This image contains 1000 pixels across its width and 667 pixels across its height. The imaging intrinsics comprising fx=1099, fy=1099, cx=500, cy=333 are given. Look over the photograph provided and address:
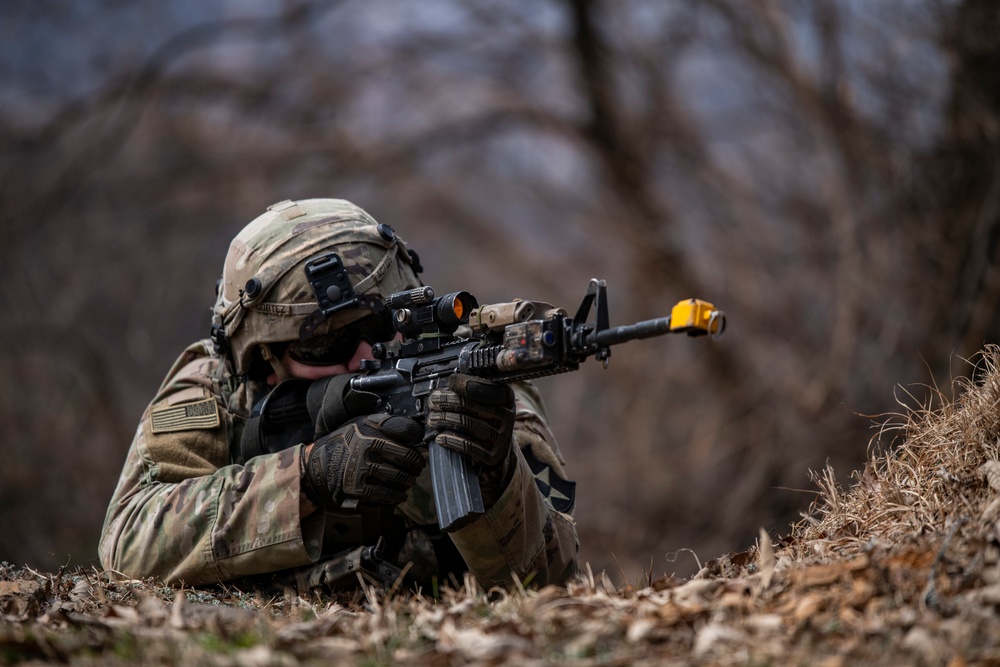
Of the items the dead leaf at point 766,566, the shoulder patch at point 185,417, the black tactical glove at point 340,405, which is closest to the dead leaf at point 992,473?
the dead leaf at point 766,566

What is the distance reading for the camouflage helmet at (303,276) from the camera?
4281 mm

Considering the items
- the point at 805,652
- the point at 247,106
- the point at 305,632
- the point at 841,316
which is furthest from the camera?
the point at 247,106

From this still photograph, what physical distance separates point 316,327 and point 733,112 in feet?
27.1

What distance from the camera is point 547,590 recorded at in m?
2.90

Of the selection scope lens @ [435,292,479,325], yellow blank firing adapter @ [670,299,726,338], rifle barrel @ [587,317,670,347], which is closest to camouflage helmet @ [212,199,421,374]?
scope lens @ [435,292,479,325]

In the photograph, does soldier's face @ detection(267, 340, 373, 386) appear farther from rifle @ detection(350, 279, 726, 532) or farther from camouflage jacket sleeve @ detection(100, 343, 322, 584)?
camouflage jacket sleeve @ detection(100, 343, 322, 584)

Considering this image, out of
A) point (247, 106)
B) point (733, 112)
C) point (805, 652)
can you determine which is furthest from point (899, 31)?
point (805, 652)

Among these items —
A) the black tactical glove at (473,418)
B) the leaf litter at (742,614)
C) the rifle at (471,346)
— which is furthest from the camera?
the black tactical glove at (473,418)

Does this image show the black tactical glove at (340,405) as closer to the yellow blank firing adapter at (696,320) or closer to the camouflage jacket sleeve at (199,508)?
the camouflage jacket sleeve at (199,508)

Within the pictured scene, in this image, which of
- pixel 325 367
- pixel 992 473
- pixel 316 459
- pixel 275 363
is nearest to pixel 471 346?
pixel 316 459

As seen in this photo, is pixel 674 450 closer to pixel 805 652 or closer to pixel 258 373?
pixel 258 373

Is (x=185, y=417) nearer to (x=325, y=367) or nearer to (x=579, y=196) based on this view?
(x=325, y=367)

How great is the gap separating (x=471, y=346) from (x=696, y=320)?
1031 mm

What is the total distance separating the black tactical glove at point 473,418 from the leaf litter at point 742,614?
0.56 metres
